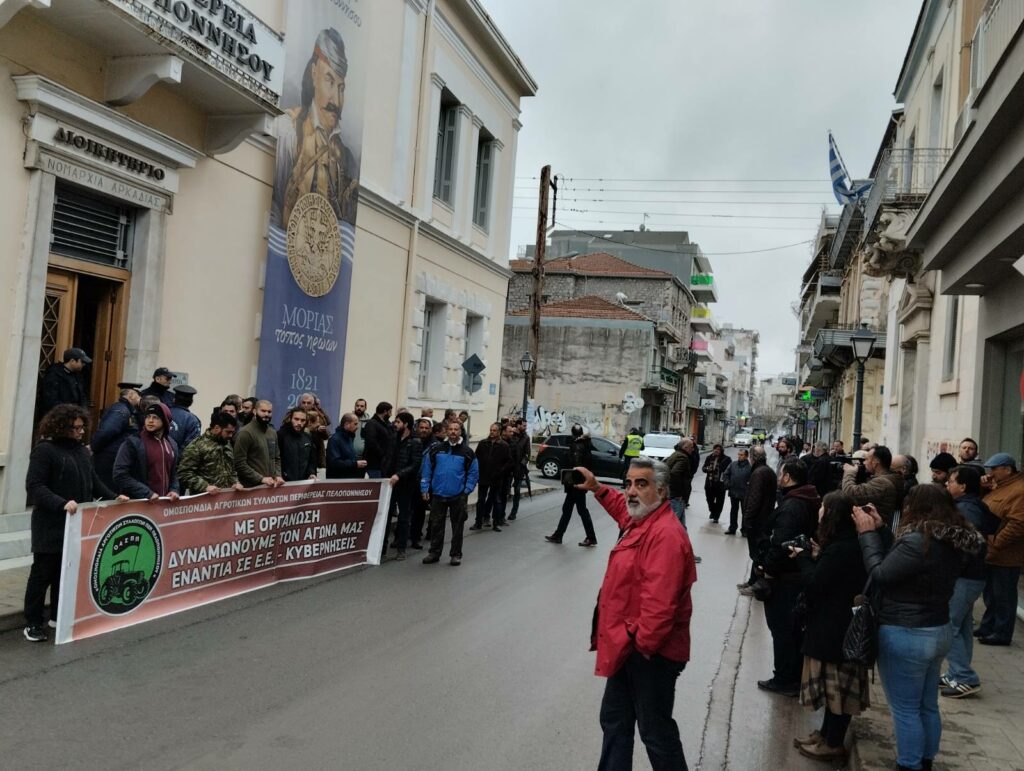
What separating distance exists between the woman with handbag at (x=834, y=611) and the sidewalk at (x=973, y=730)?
0.31 metres

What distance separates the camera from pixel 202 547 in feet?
26.0

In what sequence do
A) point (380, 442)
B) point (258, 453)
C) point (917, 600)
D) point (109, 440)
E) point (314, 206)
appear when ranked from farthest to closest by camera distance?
point (314, 206) → point (380, 442) → point (258, 453) → point (109, 440) → point (917, 600)

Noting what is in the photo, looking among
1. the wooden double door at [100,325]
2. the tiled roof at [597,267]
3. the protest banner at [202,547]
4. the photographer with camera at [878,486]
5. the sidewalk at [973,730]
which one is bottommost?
the sidewalk at [973,730]

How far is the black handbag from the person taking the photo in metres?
4.70

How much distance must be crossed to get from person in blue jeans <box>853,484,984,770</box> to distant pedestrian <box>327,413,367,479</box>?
7852 mm

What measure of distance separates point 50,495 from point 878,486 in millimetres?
6147

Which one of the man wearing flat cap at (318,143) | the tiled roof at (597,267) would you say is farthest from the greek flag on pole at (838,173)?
the tiled roof at (597,267)

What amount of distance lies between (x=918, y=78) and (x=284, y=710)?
18.5 meters

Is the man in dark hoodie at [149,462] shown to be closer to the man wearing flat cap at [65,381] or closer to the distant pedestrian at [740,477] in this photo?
the man wearing flat cap at [65,381]

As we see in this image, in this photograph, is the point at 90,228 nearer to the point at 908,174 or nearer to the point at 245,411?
the point at 245,411

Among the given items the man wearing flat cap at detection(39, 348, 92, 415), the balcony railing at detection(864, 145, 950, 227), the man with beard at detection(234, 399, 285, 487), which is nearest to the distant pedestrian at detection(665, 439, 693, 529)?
the man with beard at detection(234, 399, 285, 487)

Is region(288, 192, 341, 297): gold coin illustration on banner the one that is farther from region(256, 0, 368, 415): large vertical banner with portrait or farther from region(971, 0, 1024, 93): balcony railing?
region(971, 0, 1024, 93): balcony railing

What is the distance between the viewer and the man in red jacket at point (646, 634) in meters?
4.03

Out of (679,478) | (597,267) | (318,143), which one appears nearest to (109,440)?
(318,143)
